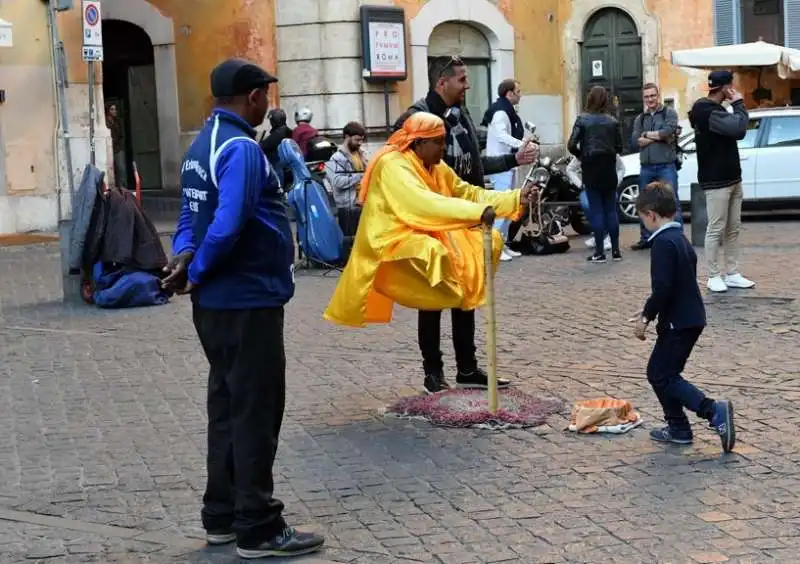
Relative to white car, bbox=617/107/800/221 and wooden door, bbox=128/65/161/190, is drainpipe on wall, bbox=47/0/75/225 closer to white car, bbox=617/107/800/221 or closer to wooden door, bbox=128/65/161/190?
wooden door, bbox=128/65/161/190

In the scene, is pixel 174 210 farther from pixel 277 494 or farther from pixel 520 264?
pixel 277 494

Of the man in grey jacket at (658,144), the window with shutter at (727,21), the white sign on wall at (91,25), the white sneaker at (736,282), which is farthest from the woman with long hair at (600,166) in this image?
the window with shutter at (727,21)

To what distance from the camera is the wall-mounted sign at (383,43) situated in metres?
22.2

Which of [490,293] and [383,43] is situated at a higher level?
[383,43]

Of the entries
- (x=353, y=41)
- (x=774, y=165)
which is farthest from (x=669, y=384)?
(x=353, y=41)

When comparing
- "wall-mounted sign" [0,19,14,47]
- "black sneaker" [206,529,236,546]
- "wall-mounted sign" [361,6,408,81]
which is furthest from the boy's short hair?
A: "wall-mounted sign" [361,6,408,81]

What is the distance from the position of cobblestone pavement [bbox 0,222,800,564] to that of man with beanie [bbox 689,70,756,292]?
68 cm

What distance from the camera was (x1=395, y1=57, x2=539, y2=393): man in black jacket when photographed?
822cm

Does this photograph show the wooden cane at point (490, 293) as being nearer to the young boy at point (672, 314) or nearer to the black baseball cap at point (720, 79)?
the young boy at point (672, 314)

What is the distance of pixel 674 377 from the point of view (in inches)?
268

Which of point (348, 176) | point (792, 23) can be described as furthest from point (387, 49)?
point (348, 176)

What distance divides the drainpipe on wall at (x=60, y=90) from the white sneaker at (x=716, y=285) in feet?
32.0

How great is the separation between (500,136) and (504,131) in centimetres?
9

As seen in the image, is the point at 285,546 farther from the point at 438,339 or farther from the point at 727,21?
the point at 727,21
